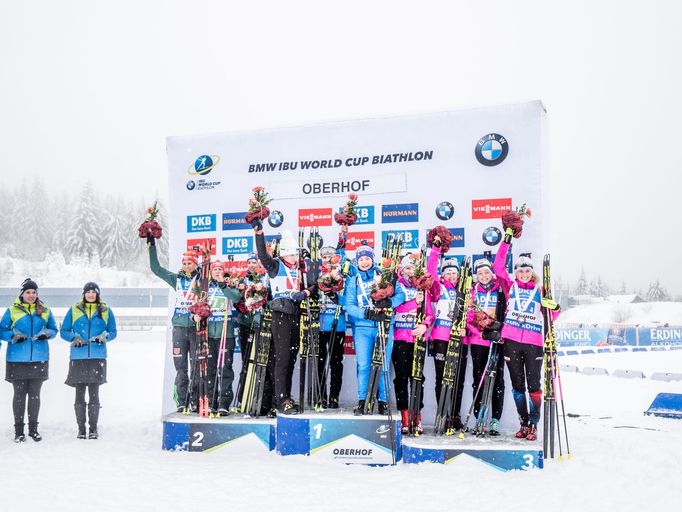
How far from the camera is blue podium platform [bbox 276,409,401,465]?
5.04 meters

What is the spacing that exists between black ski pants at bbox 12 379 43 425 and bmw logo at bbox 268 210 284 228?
2922mm

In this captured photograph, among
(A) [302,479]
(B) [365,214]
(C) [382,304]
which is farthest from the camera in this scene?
(B) [365,214]

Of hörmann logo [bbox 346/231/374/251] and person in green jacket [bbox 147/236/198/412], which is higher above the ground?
hörmann logo [bbox 346/231/374/251]

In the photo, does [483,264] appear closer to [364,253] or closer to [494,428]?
[364,253]

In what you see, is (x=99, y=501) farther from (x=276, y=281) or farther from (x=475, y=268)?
A: (x=475, y=268)

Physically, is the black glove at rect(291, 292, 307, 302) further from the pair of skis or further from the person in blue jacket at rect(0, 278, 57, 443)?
the person in blue jacket at rect(0, 278, 57, 443)

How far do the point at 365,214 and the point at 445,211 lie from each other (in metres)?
0.87

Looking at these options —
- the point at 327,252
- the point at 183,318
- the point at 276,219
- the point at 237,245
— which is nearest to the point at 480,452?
the point at 327,252

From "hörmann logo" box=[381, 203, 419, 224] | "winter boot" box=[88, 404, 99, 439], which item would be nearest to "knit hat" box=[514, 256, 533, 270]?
"hörmann logo" box=[381, 203, 419, 224]

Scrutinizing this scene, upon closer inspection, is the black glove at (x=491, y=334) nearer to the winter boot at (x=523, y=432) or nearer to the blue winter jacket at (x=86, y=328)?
the winter boot at (x=523, y=432)

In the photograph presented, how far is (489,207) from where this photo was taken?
6047mm

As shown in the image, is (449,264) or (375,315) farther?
(449,264)

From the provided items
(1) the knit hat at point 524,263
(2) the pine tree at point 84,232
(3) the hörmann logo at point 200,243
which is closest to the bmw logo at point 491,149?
(1) the knit hat at point 524,263

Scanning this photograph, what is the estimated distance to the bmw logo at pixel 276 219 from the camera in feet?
22.4
